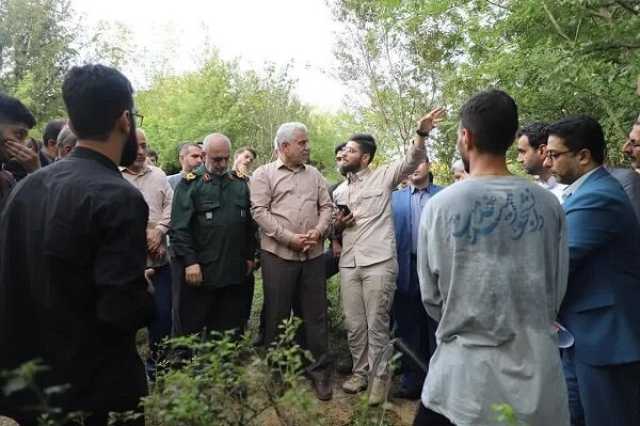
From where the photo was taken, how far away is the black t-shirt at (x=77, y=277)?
1893mm

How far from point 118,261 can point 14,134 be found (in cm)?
181

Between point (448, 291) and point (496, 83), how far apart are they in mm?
4965

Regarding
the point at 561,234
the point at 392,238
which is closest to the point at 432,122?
the point at 392,238

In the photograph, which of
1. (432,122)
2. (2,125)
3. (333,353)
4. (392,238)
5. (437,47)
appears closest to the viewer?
(2,125)

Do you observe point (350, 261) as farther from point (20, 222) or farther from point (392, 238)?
point (20, 222)

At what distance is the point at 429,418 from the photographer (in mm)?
2277

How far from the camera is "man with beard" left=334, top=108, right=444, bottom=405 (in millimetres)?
4805

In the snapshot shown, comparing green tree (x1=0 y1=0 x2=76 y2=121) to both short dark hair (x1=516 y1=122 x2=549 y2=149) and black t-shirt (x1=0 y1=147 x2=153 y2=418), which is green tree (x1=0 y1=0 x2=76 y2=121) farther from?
black t-shirt (x1=0 y1=147 x2=153 y2=418)

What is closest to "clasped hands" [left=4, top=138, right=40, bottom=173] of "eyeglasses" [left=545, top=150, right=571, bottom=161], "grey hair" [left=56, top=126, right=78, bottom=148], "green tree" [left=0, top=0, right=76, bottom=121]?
"grey hair" [left=56, top=126, right=78, bottom=148]

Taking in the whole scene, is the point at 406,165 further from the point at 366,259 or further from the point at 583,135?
the point at 583,135

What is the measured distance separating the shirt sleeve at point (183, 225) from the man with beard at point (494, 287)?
2920mm

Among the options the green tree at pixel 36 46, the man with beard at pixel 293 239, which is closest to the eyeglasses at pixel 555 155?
the man with beard at pixel 293 239

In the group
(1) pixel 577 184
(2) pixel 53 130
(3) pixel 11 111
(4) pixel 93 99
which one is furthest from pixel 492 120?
(2) pixel 53 130

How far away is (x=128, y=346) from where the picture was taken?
208 centimetres
